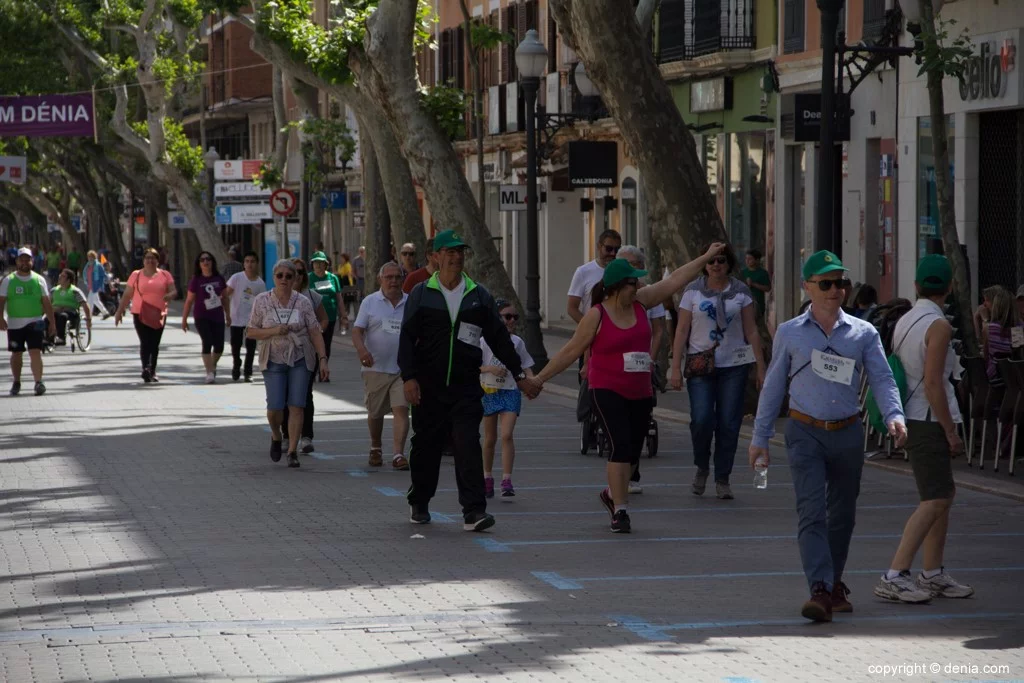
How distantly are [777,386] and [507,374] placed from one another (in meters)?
5.00

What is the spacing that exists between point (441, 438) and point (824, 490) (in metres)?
3.85

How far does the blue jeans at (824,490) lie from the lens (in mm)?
8875

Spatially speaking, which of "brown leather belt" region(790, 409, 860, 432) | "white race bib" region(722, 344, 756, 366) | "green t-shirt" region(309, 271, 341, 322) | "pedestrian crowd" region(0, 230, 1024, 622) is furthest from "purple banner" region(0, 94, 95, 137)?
"brown leather belt" region(790, 409, 860, 432)

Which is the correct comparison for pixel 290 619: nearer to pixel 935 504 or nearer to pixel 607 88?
pixel 935 504

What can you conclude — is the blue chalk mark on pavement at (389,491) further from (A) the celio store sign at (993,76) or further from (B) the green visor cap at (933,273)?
A: (A) the celio store sign at (993,76)

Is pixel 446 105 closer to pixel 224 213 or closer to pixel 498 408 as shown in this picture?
pixel 498 408

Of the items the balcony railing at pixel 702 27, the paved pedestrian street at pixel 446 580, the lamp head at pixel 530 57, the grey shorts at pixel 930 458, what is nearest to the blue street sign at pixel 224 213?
the balcony railing at pixel 702 27

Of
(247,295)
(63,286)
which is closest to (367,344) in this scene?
(247,295)

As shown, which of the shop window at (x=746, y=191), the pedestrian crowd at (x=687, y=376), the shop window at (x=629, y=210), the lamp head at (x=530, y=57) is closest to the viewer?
the pedestrian crowd at (x=687, y=376)

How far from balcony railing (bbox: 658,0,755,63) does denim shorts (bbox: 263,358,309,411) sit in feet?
56.6

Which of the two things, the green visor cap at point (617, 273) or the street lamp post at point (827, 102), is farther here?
the street lamp post at point (827, 102)

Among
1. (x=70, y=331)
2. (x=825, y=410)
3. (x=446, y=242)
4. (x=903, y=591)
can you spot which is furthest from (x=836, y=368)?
(x=70, y=331)

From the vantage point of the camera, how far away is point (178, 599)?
9.54 m

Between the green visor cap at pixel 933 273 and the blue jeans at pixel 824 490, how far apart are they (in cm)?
96
